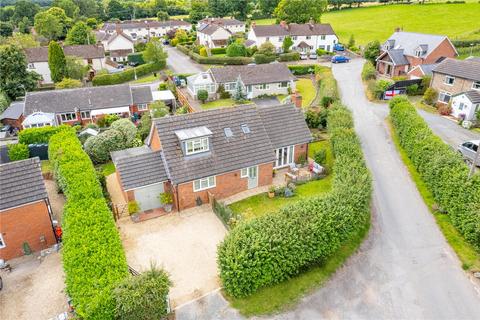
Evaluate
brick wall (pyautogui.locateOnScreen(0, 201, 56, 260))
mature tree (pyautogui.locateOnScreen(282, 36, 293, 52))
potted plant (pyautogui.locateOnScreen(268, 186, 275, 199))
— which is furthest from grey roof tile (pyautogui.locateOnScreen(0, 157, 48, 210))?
mature tree (pyautogui.locateOnScreen(282, 36, 293, 52))

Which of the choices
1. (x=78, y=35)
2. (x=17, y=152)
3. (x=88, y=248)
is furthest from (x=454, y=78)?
(x=78, y=35)

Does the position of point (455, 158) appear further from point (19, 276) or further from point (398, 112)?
point (19, 276)

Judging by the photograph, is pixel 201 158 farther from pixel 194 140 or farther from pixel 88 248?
pixel 88 248

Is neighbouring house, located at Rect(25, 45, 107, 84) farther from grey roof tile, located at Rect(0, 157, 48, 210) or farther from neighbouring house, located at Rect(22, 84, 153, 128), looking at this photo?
grey roof tile, located at Rect(0, 157, 48, 210)

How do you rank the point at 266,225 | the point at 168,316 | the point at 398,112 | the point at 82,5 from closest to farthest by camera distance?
the point at 168,316
the point at 266,225
the point at 398,112
the point at 82,5

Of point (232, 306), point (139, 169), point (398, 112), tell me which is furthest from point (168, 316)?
point (398, 112)
